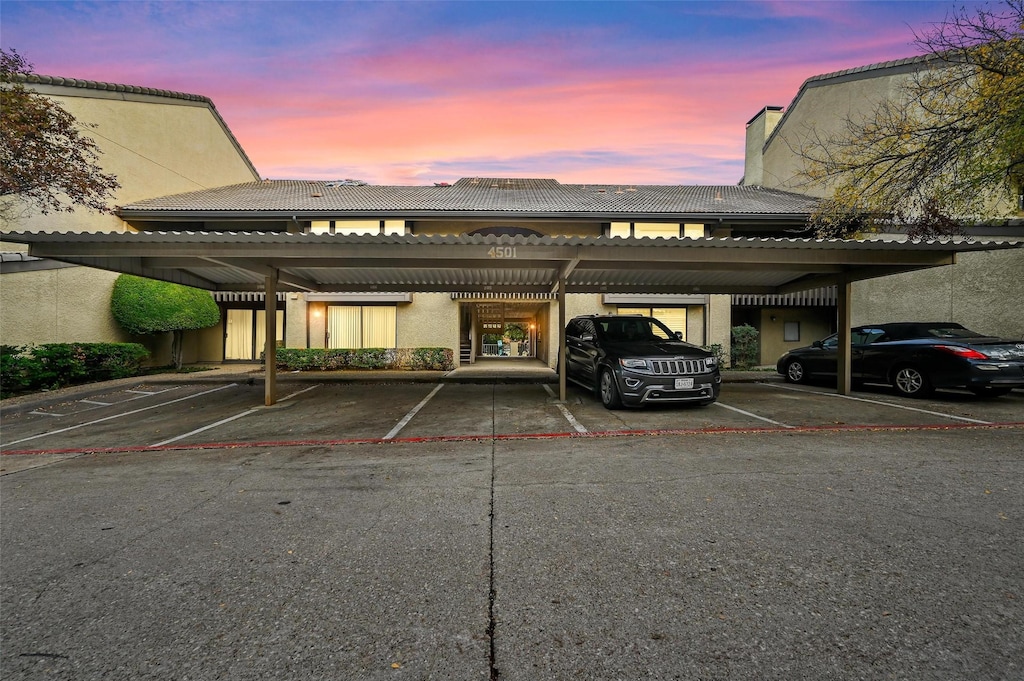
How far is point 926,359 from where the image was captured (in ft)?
27.1

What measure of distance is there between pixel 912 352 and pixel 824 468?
20.8 feet

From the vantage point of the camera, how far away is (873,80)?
1625cm

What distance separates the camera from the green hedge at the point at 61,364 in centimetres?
1002

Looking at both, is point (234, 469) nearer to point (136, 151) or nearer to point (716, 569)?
point (716, 569)

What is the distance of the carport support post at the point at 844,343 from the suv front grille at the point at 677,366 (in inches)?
155

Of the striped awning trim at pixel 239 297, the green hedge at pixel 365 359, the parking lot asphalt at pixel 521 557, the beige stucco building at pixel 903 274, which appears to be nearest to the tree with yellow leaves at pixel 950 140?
the beige stucco building at pixel 903 274

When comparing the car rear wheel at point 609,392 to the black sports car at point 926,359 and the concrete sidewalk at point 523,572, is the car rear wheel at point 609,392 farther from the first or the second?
the black sports car at point 926,359

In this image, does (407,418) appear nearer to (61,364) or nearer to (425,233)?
(61,364)

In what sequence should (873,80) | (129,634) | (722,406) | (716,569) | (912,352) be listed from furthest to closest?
1. (873,80)
2. (912,352)
3. (722,406)
4. (716,569)
5. (129,634)

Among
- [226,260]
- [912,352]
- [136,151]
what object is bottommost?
[912,352]

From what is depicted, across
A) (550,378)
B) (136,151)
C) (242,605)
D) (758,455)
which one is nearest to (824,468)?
(758,455)

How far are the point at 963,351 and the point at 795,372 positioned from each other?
372cm

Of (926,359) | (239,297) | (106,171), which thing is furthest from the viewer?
(239,297)

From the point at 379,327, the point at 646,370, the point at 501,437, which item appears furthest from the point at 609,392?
the point at 379,327
